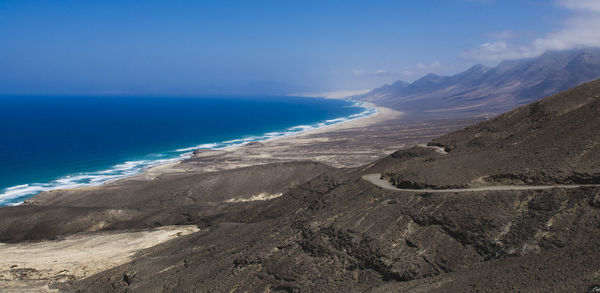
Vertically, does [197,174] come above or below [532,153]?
below

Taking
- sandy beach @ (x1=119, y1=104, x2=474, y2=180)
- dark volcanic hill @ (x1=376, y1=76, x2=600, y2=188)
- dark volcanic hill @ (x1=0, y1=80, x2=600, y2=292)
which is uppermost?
dark volcanic hill @ (x1=376, y1=76, x2=600, y2=188)

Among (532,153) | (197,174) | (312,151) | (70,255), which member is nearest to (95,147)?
(312,151)

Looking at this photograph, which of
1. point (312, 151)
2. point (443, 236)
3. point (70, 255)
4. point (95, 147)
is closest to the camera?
point (443, 236)

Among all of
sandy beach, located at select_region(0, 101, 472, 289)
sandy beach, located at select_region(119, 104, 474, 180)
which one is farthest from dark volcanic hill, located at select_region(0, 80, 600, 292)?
sandy beach, located at select_region(119, 104, 474, 180)

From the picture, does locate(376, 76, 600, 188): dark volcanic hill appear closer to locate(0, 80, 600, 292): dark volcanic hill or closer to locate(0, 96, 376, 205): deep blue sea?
locate(0, 80, 600, 292): dark volcanic hill

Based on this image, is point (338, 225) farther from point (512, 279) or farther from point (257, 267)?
point (512, 279)

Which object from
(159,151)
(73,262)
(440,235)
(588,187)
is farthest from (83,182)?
(588,187)

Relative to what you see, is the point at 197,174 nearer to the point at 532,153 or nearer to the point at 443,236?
the point at 443,236
